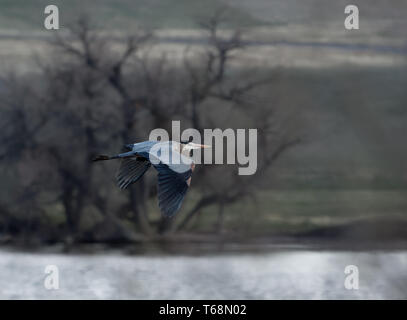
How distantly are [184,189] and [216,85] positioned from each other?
21.2ft

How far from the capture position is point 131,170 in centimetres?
265

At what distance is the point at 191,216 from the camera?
29.4ft

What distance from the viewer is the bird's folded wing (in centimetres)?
259

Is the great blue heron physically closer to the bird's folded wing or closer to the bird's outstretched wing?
the bird's outstretched wing

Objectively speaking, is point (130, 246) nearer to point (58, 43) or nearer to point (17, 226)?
point (17, 226)
